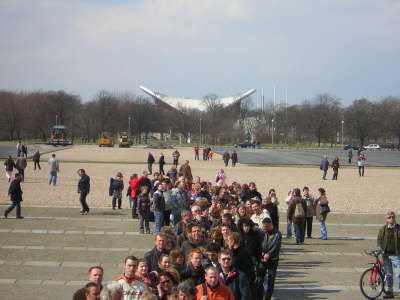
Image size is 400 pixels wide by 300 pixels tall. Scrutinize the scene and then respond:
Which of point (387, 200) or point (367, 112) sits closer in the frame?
point (387, 200)

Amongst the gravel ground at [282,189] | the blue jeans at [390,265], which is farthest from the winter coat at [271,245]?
the gravel ground at [282,189]

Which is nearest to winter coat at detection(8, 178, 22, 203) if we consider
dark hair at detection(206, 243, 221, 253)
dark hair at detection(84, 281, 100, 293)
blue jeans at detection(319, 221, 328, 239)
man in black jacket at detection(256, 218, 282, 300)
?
blue jeans at detection(319, 221, 328, 239)

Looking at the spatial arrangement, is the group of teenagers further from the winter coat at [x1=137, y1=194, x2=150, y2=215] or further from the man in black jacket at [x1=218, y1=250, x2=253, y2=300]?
the winter coat at [x1=137, y1=194, x2=150, y2=215]

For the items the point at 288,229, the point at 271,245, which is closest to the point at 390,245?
the point at 271,245

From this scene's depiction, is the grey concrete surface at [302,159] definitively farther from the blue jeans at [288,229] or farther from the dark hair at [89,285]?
the dark hair at [89,285]

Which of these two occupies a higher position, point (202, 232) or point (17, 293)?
point (202, 232)

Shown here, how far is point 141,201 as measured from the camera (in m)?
14.2

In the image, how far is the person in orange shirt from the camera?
5.31m

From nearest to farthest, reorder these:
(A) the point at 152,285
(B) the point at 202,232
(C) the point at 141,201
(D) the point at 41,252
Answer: (A) the point at 152,285
(B) the point at 202,232
(D) the point at 41,252
(C) the point at 141,201

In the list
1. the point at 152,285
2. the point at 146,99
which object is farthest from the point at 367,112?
the point at 152,285

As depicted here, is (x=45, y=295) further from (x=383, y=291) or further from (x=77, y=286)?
(x=383, y=291)

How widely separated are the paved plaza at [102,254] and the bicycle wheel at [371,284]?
0.67ft

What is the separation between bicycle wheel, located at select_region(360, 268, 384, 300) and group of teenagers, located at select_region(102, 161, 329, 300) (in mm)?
1464

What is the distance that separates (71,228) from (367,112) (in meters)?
101
